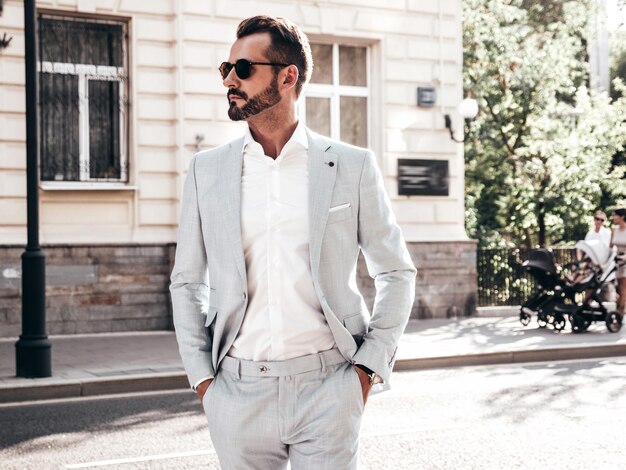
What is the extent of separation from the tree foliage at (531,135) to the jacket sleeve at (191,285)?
2000 centimetres

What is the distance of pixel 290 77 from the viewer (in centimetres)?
279

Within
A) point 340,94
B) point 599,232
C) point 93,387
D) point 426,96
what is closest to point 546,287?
point 599,232

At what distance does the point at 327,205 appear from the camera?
107 inches

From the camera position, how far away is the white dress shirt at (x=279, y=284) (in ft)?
8.88

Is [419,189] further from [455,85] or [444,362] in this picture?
[444,362]

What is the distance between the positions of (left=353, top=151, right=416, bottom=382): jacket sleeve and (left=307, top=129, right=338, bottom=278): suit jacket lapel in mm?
113

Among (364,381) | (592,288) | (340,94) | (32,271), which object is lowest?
(592,288)

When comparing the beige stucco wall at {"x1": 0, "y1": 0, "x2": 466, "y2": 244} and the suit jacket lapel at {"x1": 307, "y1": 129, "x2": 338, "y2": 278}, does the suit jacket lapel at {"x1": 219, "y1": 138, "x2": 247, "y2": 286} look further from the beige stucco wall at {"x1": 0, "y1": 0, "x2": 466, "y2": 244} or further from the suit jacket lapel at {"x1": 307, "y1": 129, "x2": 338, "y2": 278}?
the beige stucco wall at {"x1": 0, "y1": 0, "x2": 466, "y2": 244}

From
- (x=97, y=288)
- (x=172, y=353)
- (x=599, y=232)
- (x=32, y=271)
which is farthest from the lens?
(x=599, y=232)

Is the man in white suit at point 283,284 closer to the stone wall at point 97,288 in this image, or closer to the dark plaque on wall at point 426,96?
the stone wall at point 97,288

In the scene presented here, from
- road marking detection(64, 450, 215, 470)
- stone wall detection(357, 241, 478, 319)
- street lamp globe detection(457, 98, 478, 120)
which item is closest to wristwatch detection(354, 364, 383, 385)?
road marking detection(64, 450, 215, 470)

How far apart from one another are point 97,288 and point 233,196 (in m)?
11.5

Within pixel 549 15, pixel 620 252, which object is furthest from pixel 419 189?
pixel 549 15

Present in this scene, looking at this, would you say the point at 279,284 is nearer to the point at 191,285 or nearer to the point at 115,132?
the point at 191,285
